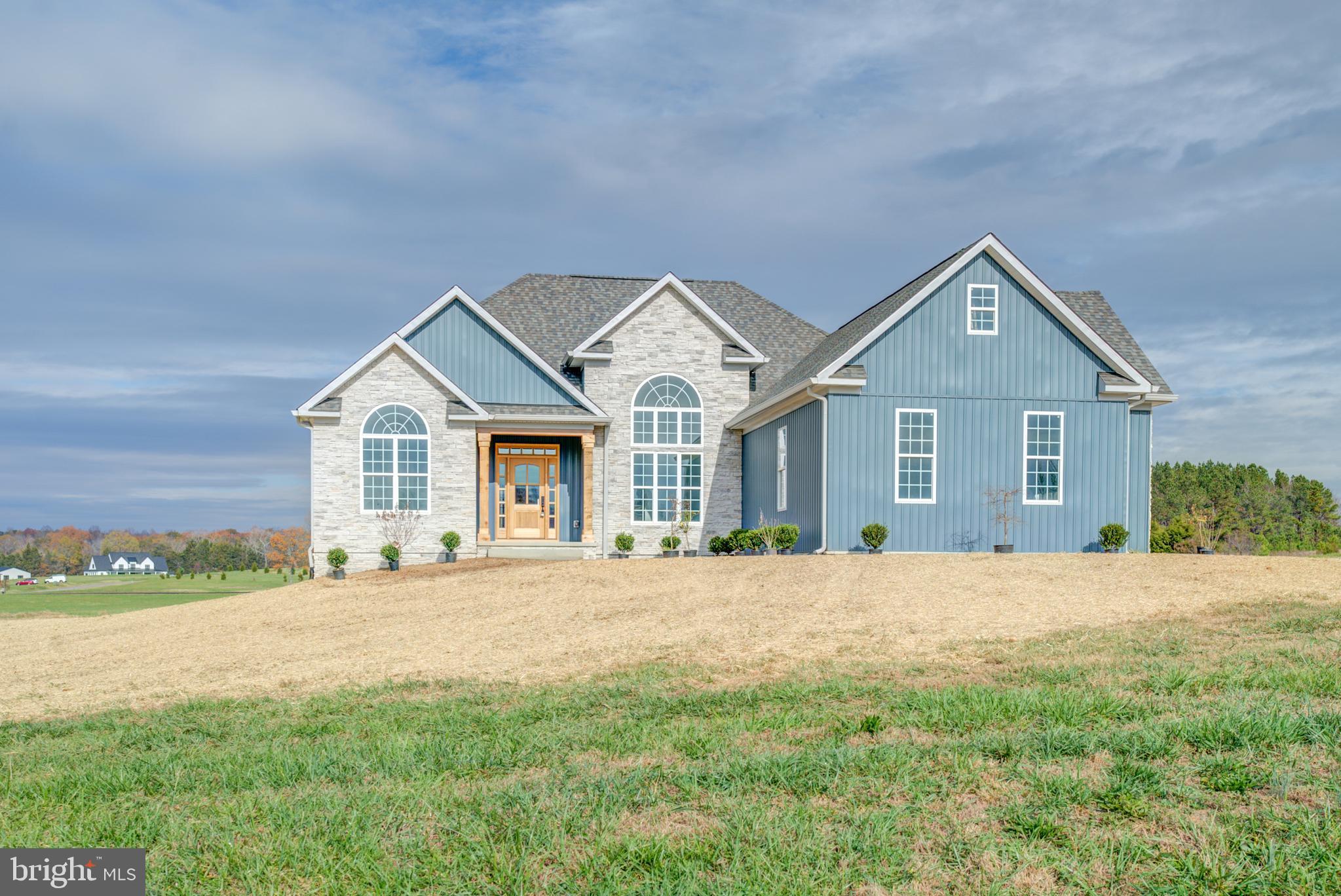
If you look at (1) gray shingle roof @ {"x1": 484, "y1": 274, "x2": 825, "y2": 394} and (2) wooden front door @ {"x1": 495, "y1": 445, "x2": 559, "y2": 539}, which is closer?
(2) wooden front door @ {"x1": 495, "y1": 445, "x2": 559, "y2": 539}

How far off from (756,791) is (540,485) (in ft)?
70.1

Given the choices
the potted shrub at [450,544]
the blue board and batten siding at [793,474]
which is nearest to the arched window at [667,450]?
the blue board and batten siding at [793,474]

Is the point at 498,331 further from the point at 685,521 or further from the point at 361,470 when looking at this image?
the point at 685,521

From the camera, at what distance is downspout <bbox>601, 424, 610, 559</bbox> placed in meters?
25.9

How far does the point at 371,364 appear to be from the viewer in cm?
2405

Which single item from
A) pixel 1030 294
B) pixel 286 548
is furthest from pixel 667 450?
pixel 286 548

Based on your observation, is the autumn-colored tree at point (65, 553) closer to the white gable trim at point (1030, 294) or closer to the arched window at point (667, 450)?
the arched window at point (667, 450)

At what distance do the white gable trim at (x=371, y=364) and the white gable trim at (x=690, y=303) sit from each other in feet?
10.4

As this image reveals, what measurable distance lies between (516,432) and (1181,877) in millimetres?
22076

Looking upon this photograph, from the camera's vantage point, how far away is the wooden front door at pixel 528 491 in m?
26.3

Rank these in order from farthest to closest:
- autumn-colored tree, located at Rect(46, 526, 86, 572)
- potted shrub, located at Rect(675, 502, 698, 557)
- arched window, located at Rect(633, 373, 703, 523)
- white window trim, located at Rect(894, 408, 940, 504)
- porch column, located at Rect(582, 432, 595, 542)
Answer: autumn-colored tree, located at Rect(46, 526, 86, 572)
arched window, located at Rect(633, 373, 703, 523)
potted shrub, located at Rect(675, 502, 698, 557)
porch column, located at Rect(582, 432, 595, 542)
white window trim, located at Rect(894, 408, 940, 504)

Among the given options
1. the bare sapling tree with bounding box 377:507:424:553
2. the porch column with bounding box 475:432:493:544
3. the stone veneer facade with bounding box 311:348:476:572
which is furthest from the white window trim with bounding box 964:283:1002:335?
the bare sapling tree with bounding box 377:507:424:553

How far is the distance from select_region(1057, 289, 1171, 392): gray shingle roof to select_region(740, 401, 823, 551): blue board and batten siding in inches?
286

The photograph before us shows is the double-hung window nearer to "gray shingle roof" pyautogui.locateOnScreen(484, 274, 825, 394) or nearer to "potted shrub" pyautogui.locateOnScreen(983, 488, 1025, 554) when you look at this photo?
"potted shrub" pyautogui.locateOnScreen(983, 488, 1025, 554)
